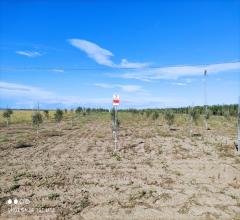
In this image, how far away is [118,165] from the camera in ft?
39.8

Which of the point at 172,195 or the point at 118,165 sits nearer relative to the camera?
the point at 172,195

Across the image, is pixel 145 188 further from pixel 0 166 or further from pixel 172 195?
pixel 0 166

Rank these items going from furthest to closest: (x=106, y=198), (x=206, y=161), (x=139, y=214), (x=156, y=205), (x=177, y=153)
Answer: (x=177, y=153) < (x=206, y=161) < (x=106, y=198) < (x=156, y=205) < (x=139, y=214)

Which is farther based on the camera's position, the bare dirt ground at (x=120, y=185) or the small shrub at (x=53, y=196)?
the small shrub at (x=53, y=196)

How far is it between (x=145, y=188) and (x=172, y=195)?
0.92 m

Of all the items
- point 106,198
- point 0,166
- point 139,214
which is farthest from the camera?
point 0,166

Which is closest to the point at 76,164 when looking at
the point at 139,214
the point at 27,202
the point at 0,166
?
the point at 0,166

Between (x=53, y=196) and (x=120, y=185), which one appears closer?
(x=53, y=196)

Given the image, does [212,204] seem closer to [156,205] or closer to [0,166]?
[156,205]

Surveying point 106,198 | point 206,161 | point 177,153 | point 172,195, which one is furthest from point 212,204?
point 177,153

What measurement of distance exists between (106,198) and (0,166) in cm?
600

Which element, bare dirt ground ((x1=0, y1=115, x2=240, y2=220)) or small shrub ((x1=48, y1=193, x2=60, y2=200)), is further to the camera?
small shrub ((x1=48, y1=193, x2=60, y2=200))

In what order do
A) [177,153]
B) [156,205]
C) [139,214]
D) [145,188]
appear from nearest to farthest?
[139,214]
[156,205]
[145,188]
[177,153]

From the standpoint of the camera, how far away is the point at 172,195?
8141 millimetres
